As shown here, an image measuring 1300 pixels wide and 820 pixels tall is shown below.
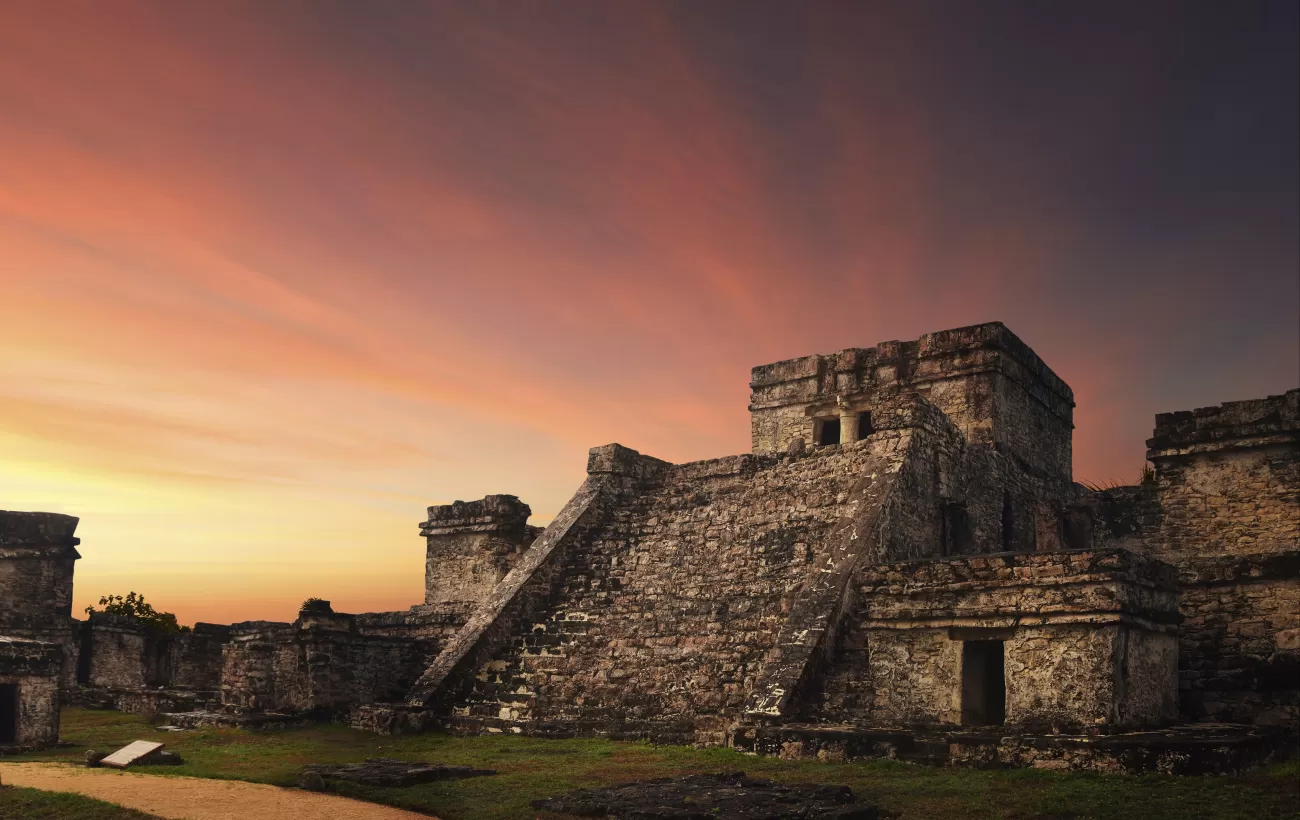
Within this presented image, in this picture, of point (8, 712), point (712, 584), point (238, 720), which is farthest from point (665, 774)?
point (8, 712)

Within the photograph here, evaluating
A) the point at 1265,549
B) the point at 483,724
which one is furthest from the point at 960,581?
the point at 1265,549

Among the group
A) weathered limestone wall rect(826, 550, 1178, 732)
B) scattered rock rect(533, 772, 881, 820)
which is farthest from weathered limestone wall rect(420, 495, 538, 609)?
scattered rock rect(533, 772, 881, 820)

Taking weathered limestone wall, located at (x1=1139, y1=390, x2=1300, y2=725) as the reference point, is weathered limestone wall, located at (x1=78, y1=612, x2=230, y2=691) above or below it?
below

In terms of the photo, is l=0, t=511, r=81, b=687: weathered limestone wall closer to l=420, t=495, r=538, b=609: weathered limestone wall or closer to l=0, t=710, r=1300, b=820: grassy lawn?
l=420, t=495, r=538, b=609: weathered limestone wall

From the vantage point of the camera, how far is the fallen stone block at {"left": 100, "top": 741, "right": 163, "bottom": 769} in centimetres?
1262

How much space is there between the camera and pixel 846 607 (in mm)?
13656

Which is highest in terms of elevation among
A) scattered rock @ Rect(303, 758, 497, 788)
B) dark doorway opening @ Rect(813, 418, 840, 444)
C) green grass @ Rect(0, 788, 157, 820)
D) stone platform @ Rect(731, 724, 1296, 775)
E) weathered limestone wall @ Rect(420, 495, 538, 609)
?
dark doorway opening @ Rect(813, 418, 840, 444)

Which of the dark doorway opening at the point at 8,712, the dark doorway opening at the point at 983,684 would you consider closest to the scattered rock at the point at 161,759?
the dark doorway opening at the point at 8,712

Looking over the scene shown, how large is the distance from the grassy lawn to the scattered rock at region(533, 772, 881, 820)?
36 centimetres

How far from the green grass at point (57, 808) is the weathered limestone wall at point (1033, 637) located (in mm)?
6915

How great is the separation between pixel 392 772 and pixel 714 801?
3.84m

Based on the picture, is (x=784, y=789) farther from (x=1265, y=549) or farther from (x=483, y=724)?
(x=1265, y=549)

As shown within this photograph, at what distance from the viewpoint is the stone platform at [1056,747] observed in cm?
934

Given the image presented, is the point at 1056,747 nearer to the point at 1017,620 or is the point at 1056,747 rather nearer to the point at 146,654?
the point at 1017,620
